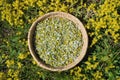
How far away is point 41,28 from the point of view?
4512 mm

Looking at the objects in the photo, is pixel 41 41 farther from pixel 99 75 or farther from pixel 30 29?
pixel 99 75

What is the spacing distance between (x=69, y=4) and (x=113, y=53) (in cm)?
90

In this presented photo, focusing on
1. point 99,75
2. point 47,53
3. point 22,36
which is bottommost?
point 99,75

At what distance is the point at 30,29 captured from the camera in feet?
14.6

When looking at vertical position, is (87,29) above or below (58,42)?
above

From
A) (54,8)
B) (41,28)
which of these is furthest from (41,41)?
(54,8)

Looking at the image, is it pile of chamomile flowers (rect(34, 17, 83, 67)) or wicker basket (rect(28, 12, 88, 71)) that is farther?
pile of chamomile flowers (rect(34, 17, 83, 67))

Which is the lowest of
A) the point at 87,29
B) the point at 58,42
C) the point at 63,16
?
the point at 58,42

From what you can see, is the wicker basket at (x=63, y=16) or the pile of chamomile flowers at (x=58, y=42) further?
the pile of chamomile flowers at (x=58, y=42)

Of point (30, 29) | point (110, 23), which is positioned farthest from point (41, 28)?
point (110, 23)

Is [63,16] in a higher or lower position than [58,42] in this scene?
higher

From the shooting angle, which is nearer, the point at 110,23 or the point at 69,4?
the point at 110,23

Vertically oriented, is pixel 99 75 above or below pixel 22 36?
below

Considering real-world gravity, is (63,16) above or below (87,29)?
above
